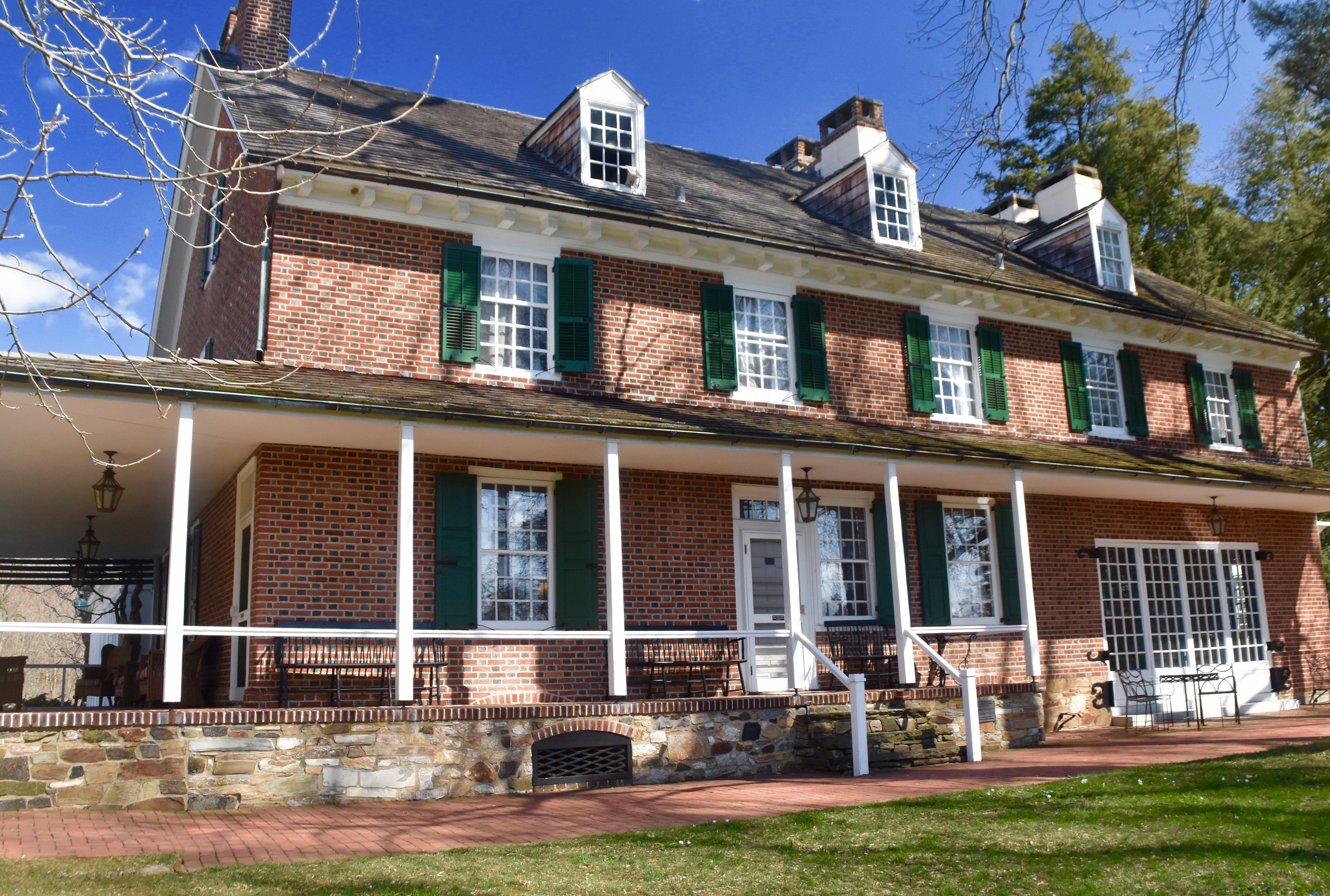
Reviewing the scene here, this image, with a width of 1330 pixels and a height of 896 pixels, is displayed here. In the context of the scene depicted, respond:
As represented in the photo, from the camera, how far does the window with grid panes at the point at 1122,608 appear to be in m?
15.2

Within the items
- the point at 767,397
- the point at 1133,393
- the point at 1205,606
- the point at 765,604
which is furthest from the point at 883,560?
the point at 1205,606

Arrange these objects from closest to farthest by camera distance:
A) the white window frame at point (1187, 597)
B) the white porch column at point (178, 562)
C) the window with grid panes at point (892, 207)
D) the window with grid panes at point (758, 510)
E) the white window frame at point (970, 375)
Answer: the white porch column at point (178, 562), the window with grid panes at point (758, 510), the white window frame at point (970, 375), the window with grid panes at point (892, 207), the white window frame at point (1187, 597)

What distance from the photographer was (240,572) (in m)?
11.1

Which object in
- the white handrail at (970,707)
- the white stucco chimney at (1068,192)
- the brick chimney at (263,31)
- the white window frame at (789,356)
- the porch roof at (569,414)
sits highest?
the brick chimney at (263,31)

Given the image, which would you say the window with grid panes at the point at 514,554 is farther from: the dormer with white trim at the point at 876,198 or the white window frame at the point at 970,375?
the dormer with white trim at the point at 876,198

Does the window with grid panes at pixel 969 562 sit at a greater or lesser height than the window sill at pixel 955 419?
lesser

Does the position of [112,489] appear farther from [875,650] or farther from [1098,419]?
[1098,419]

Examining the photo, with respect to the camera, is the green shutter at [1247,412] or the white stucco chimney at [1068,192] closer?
the green shutter at [1247,412]

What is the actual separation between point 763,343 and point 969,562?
13.8ft

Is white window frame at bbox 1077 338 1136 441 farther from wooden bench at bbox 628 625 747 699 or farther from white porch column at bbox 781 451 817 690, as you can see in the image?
wooden bench at bbox 628 625 747 699

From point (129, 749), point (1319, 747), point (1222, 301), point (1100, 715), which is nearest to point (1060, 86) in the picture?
point (1222, 301)

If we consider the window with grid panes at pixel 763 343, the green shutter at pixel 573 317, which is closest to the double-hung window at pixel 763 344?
the window with grid panes at pixel 763 343

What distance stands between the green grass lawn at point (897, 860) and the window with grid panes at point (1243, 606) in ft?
34.3

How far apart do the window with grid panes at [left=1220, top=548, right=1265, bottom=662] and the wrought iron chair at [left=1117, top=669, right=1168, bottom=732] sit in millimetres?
2219
